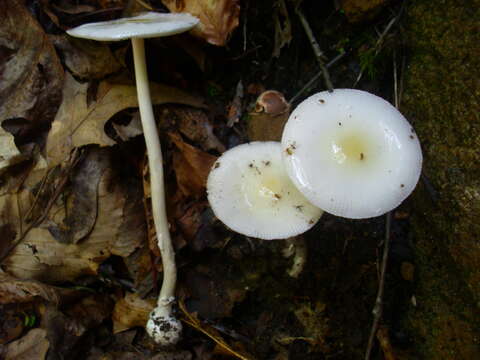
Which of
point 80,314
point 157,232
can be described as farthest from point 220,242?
point 80,314

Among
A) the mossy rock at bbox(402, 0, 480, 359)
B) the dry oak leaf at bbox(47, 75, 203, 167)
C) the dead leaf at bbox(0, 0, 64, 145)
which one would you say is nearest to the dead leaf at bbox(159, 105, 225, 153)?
the dry oak leaf at bbox(47, 75, 203, 167)

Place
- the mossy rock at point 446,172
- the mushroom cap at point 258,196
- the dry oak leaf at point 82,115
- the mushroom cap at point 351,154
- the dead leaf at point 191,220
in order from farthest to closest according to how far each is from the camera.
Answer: the dead leaf at point 191,220 < the dry oak leaf at point 82,115 < the mushroom cap at point 258,196 < the mossy rock at point 446,172 < the mushroom cap at point 351,154

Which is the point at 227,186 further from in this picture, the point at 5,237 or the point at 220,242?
the point at 5,237

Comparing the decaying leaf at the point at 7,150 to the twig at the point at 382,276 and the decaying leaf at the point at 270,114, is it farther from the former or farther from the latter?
the twig at the point at 382,276

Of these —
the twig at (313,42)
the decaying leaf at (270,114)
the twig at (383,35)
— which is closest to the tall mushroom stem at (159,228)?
the decaying leaf at (270,114)

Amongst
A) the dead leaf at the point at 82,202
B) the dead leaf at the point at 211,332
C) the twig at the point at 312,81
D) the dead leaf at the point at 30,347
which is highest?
the twig at the point at 312,81
